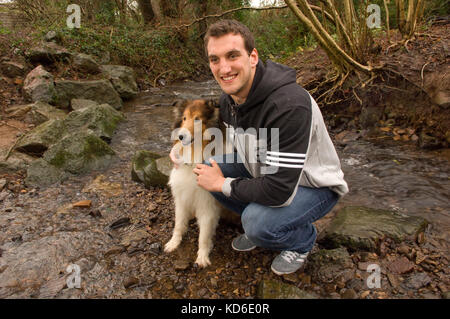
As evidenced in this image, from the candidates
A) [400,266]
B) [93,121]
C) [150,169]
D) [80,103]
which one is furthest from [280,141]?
[80,103]

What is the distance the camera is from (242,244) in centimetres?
277

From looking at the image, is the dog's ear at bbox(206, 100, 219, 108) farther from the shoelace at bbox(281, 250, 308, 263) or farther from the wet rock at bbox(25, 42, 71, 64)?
the wet rock at bbox(25, 42, 71, 64)

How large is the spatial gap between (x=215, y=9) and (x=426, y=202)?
40.9 feet

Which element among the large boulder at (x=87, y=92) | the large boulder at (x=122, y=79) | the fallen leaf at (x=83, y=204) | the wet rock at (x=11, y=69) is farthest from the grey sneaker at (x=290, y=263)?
the wet rock at (x=11, y=69)

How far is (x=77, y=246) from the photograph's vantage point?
2.81 m

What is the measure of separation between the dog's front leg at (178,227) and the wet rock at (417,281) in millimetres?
2016

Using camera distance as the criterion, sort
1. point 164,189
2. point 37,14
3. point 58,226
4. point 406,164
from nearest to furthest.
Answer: point 58,226 → point 164,189 → point 406,164 → point 37,14

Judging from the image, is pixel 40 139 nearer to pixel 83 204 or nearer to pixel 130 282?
pixel 83 204

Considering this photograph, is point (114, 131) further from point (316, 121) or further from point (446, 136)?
point (446, 136)

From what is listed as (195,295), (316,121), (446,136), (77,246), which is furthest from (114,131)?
(446,136)

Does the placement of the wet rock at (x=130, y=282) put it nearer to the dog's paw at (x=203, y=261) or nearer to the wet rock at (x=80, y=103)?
the dog's paw at (x=203, y=261)

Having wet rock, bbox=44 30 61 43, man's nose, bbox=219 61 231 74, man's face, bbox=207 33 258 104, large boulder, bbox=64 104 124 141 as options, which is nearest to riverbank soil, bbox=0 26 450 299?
large boulder, bbox=64 104 124 141

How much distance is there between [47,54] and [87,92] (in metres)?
1.90

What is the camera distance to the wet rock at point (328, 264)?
2.40 m
